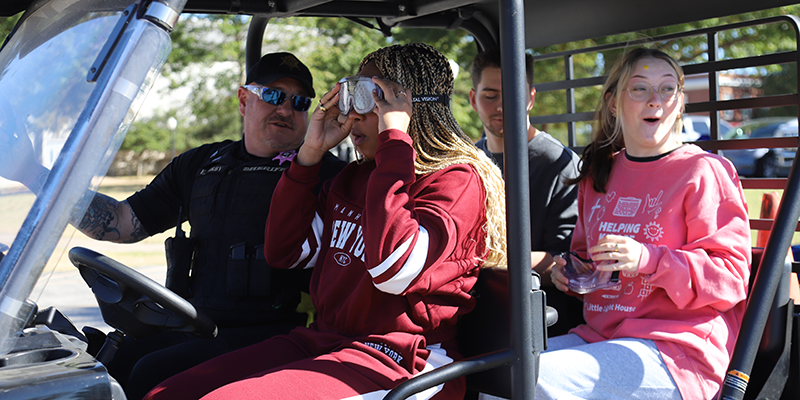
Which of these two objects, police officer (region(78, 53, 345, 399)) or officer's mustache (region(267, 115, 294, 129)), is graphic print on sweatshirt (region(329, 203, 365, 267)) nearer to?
police officer (region(78, 53, 345, 399))

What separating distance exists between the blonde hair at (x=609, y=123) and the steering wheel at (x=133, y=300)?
1413 millimetres

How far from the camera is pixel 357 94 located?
1845mm

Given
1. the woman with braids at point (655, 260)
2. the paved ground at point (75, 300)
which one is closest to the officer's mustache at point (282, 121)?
the woman with braids at point (655, 260)

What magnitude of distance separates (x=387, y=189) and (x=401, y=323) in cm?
35

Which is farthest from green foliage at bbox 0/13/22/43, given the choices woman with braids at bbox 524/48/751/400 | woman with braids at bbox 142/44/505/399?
woman with braids at bbox 524/48/751/400

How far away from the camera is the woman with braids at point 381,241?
158 centimetres

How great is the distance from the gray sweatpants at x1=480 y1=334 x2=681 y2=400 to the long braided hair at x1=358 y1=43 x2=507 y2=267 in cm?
33

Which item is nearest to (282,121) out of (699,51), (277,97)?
(277,97)

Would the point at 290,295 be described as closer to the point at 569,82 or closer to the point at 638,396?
the point at 638,396

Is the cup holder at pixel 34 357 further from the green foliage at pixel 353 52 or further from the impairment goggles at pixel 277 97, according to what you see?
the green foliage at pixel 353 52

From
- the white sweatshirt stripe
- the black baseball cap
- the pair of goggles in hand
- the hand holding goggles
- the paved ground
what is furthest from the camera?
the paved ground

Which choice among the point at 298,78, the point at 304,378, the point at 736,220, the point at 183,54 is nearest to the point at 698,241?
the point at 736,220

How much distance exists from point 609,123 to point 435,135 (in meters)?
0.86

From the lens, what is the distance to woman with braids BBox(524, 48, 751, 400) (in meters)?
1.84
